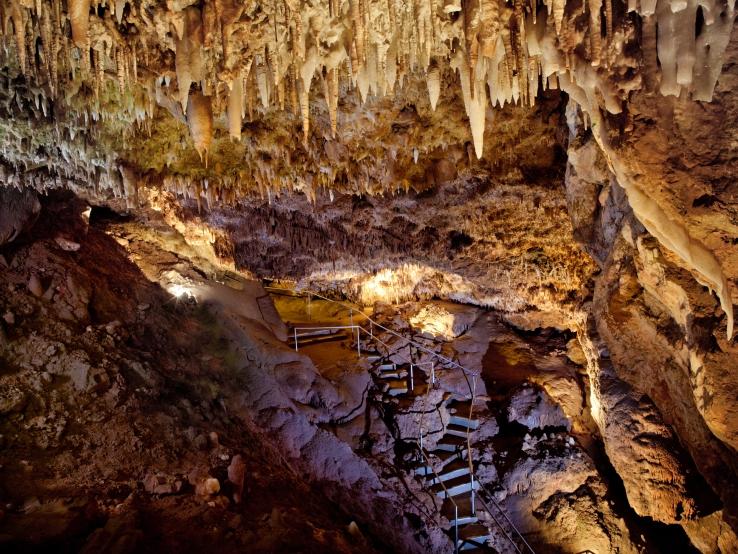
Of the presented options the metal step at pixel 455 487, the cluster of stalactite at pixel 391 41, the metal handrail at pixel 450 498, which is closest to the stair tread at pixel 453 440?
the metal handrail at pixel 450 498

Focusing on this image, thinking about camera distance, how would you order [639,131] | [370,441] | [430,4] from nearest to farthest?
[430,4]
[639,131]
[370,441]

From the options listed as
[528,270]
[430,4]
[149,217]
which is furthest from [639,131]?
[149,217]

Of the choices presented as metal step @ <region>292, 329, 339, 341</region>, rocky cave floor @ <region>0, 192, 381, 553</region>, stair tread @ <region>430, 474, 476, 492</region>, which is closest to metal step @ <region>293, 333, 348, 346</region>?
metal step @ <region>292, 329, 339, 341</region>

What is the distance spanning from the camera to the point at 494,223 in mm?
9727

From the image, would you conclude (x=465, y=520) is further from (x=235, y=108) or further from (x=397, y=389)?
(x=235, y=108)

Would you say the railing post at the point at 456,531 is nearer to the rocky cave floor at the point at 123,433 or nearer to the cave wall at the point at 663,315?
the rocky cave floor at the point at 123,433

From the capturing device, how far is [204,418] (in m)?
7.62

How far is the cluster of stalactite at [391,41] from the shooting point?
3.82m

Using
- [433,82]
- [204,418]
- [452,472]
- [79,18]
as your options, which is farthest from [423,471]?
[79,18]

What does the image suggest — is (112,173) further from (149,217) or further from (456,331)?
(456,331)

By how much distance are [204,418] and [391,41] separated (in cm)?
586

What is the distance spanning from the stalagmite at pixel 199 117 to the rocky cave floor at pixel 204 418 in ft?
12.4

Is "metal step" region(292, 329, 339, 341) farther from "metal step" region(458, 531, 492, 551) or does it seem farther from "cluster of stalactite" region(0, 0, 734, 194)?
"cluster of stalactite" region(0, 0, 734, 194)

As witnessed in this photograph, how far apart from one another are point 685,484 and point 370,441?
15.9 ft
